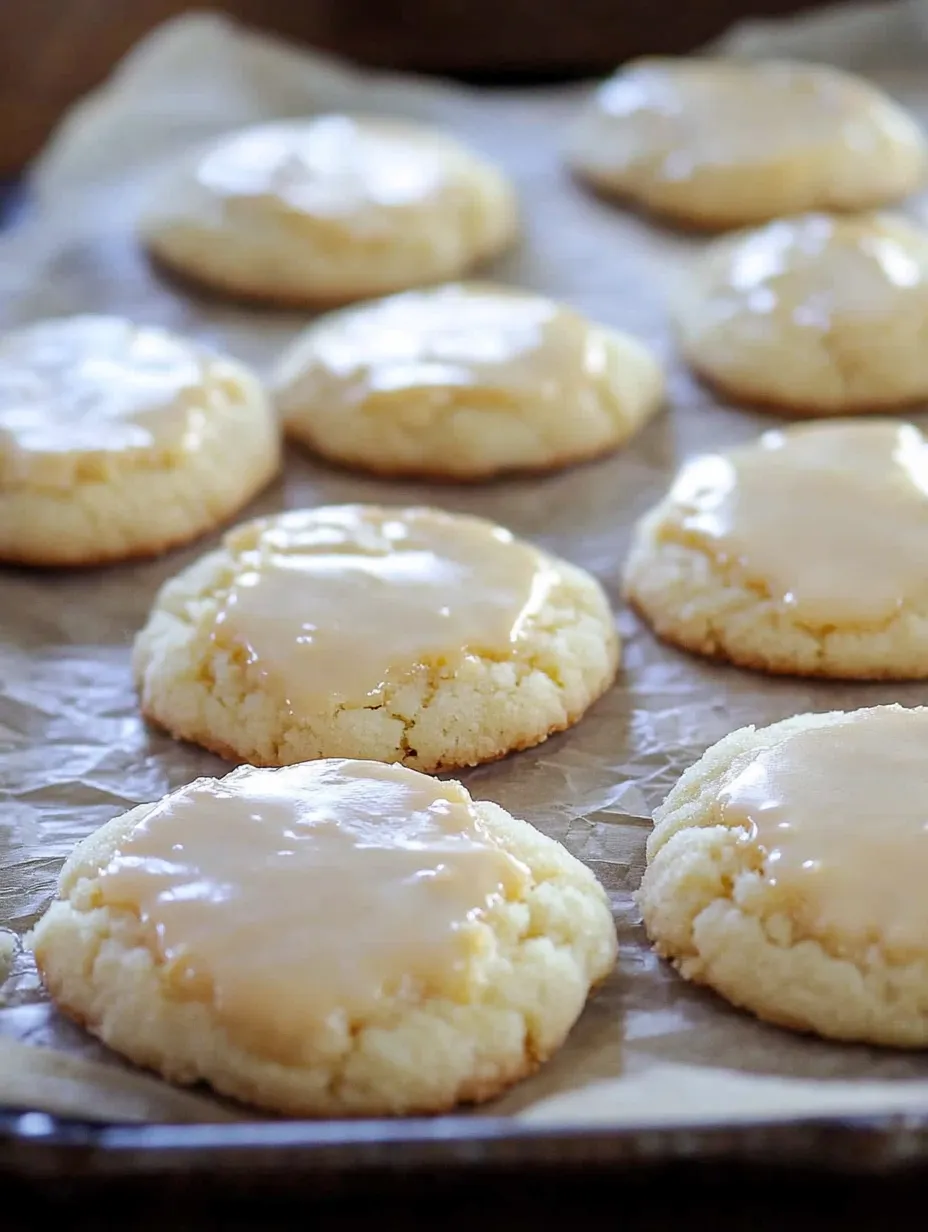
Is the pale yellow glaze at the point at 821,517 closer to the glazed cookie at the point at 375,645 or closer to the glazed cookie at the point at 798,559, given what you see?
the glazed cookie at the point at 798,559

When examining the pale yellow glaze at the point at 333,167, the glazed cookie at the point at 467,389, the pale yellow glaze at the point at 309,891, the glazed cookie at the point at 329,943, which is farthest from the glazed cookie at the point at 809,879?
the pale yellow glaze at the point at 333,167

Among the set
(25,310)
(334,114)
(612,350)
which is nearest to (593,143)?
(334,114)

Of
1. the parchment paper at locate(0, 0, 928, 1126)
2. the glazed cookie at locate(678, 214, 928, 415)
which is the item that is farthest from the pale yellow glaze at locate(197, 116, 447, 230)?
the glazed cookie at locate(678, 214, 928, 415)

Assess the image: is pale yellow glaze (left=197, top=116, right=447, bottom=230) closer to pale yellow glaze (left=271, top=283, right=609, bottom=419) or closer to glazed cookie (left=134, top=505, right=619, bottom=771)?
pale yellow glaze (left=271, top=283, right=609, bottom=419)

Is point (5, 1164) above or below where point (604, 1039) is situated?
above

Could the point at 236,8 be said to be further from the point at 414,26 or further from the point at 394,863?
the point at 394,863
